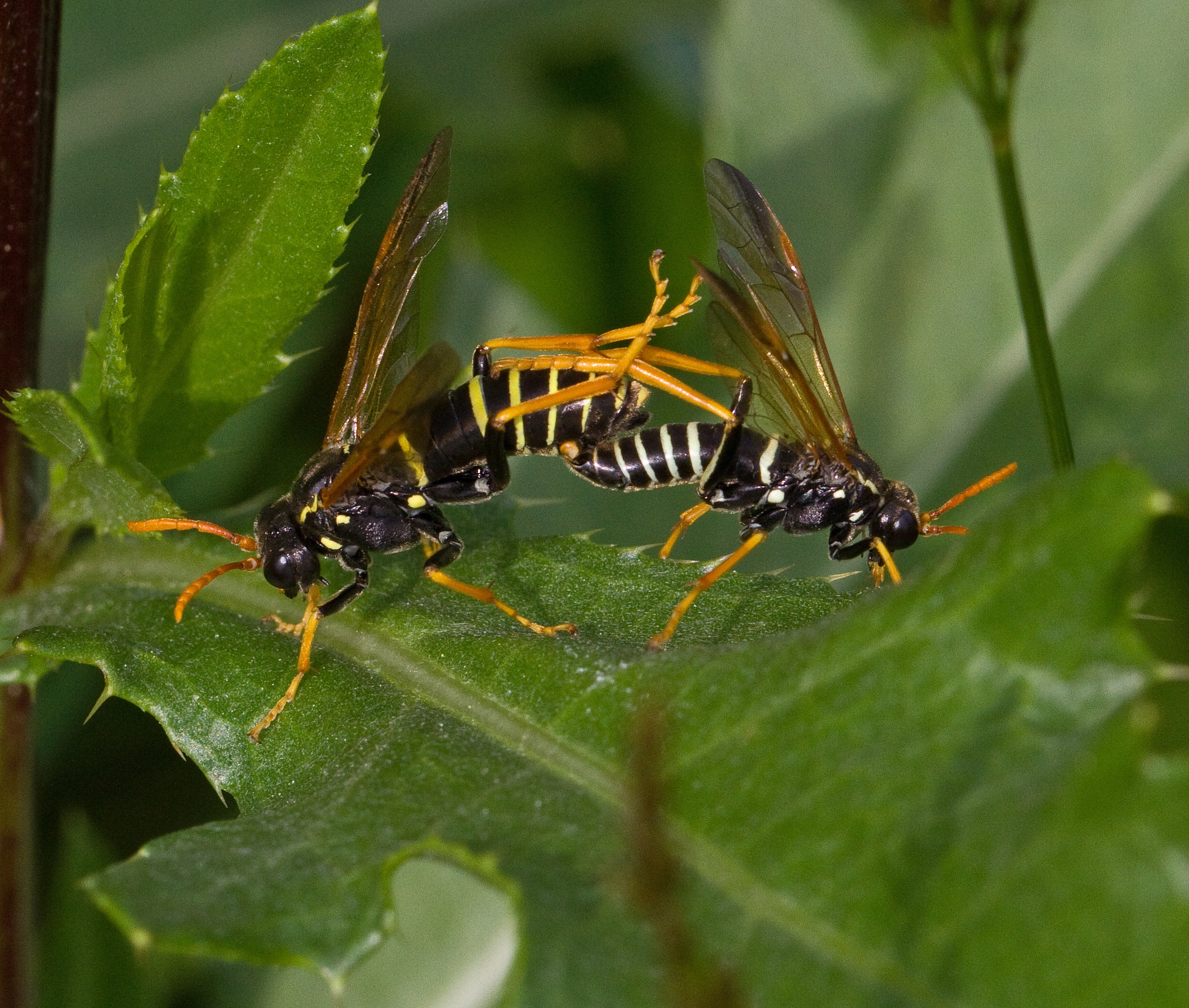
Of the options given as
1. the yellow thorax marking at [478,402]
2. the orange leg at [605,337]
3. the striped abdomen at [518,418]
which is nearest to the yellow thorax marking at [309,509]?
the striped abdomen at [518,418]

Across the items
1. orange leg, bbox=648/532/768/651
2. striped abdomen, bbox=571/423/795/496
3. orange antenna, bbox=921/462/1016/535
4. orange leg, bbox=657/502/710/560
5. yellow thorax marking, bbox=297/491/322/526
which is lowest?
orange antenna, bbox=921/462/1016/535

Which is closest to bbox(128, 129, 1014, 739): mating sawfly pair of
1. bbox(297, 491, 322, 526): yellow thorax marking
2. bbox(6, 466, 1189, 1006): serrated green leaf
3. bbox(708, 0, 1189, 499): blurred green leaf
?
bbox(297, 491, 322, 526): yellow thorax marking

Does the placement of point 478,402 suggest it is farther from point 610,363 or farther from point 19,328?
point 19,328

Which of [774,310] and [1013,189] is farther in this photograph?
[774,310]

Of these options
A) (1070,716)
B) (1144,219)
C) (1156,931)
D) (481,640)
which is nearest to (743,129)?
(1144,219)

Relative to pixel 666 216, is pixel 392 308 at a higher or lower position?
higher

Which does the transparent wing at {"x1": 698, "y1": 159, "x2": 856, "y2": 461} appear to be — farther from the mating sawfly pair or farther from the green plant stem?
the green plant stem

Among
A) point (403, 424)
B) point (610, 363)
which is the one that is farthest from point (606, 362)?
point (403, 424)
